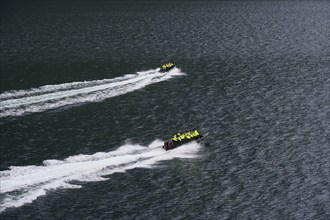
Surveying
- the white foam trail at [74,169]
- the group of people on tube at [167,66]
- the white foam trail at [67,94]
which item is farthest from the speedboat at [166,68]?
the white foam trail at [74,169]

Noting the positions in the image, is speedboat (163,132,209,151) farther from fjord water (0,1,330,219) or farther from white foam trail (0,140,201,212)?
fjord water (0,1,330,219)

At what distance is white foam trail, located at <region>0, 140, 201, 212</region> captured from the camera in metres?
52.4

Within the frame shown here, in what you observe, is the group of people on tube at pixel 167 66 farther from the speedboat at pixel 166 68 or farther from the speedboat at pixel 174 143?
the speedboat at pixel 174 143

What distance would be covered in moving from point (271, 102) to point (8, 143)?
4463 centimetres

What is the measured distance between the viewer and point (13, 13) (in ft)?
496

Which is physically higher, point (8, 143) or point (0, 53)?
point (0, 53)

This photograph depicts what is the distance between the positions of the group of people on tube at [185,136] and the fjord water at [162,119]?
3.87 feet

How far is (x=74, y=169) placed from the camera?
57.7 meters

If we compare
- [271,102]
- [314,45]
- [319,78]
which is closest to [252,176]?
[271,102]

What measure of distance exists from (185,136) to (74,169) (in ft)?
55.2

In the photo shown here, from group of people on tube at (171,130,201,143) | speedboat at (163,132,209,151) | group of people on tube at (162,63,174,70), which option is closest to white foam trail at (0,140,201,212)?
speedboat at (163,132,209,151)

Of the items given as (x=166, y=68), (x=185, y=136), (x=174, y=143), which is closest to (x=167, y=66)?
(x=166, y=68)

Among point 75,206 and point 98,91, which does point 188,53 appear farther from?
point 75,206

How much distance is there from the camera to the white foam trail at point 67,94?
7681 cm
